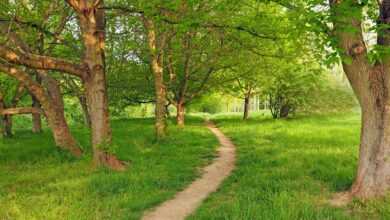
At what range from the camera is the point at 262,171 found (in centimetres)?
931

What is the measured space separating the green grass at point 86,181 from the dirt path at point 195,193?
0.80 feet

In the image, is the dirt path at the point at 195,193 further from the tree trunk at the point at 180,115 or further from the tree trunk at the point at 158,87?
the tree trunk at the point at 180,115

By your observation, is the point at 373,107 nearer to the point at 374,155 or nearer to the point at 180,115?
the point at 374,155

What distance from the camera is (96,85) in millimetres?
9664

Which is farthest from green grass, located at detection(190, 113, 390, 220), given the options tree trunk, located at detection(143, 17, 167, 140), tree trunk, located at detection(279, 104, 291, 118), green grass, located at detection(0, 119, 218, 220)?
tree trunk, located at detection(279, 104, 291, 118)

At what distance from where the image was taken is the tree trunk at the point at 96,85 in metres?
9.55

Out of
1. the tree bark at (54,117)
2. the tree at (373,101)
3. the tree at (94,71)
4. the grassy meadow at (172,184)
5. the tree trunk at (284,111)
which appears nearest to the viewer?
the grassy meadow at (172,184)

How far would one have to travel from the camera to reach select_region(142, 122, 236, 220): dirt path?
6256 millimetres

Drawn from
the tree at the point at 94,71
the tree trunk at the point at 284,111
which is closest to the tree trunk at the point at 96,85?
the tree at the point at 94,71

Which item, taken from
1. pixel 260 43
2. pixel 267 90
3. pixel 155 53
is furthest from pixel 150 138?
pixel 267 90

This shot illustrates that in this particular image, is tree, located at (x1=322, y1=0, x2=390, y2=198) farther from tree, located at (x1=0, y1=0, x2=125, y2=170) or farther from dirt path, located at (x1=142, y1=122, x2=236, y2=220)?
tree, located at (x1=0, y1=0, x2=125, y2=170)

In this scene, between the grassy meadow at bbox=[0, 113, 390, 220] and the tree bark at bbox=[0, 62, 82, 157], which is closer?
the grassy meadow at bbox=[0, 113, 390, 220]

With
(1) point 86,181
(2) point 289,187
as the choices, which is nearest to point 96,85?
(1) point 86,181

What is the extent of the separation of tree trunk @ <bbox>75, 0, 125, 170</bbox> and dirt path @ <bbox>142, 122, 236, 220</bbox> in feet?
8.50
